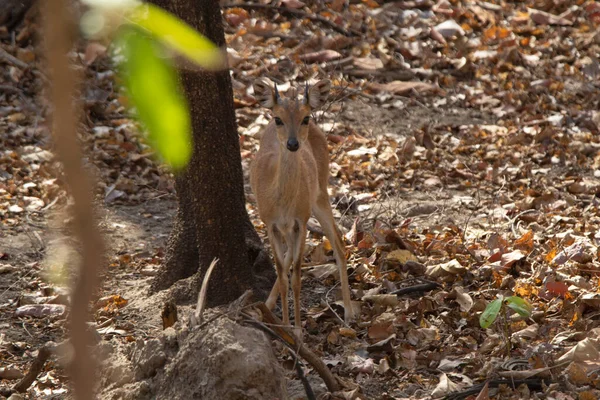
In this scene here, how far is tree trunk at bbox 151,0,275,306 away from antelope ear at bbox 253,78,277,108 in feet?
0.88

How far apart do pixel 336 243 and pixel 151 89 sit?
4952 mm

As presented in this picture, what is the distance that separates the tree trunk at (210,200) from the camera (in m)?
5.57

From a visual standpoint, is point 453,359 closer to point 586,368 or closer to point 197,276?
point 586,368

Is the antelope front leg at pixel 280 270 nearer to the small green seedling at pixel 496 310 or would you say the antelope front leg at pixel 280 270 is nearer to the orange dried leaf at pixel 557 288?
the small green seedling at pixel 496 310

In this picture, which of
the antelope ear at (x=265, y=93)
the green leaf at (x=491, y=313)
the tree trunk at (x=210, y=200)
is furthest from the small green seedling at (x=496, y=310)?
the antelope ear at (x=265, y=93)

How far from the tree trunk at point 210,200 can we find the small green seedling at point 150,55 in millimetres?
3895

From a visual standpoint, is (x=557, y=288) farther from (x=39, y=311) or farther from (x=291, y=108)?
(x=39, y=311)

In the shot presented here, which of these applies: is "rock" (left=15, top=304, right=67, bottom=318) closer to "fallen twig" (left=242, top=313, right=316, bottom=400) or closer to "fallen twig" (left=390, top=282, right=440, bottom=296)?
"fallen twig" (left=242, top=313, right=316, bottom=400)

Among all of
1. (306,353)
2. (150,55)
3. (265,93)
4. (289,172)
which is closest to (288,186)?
(289,172)

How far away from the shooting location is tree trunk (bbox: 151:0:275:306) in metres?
5.57

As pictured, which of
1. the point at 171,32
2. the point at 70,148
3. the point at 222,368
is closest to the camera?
the point at 70,148

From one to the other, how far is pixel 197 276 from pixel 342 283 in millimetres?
999

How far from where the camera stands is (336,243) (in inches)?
252

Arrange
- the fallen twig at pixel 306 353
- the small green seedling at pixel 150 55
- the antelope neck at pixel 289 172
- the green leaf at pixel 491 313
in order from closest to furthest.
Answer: the small green seedling at pixel 150 55
the fallen twig at pixel 306 353
the green leaf at pixel 491 313
the antelope neck at pixel 289 172
